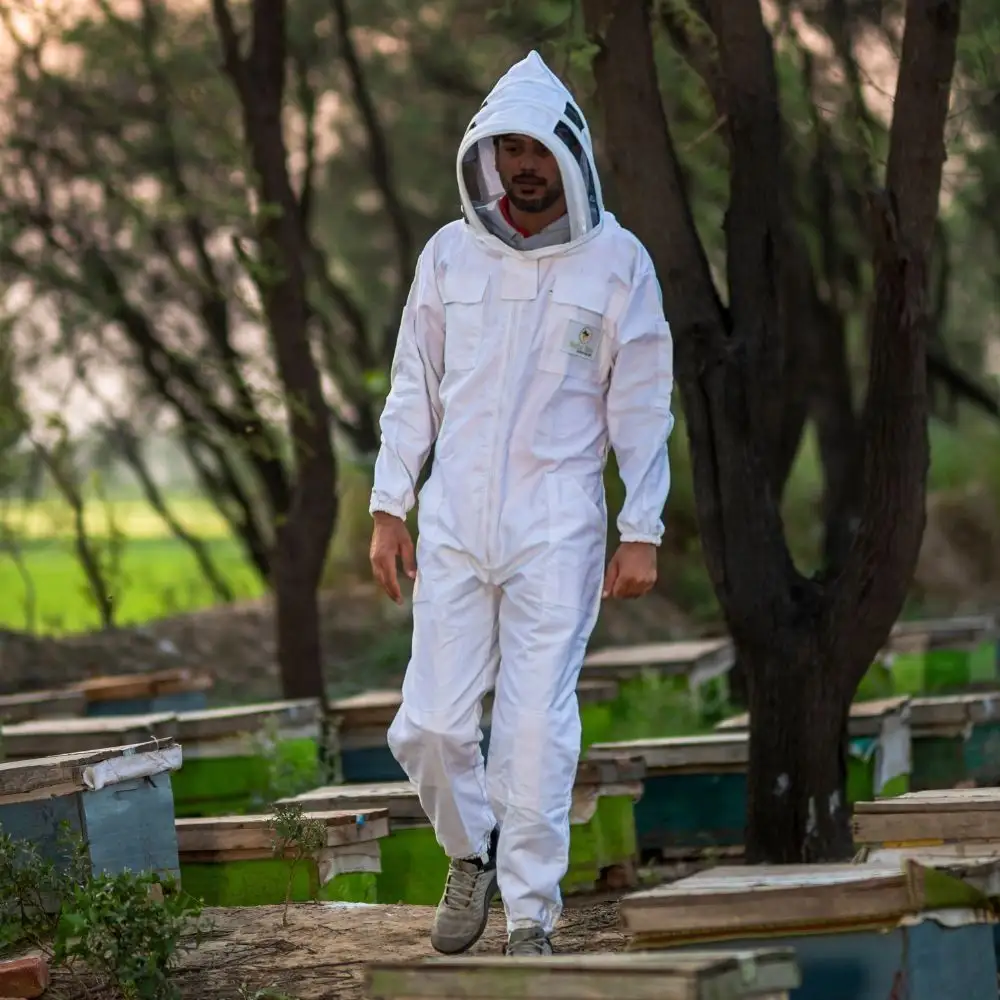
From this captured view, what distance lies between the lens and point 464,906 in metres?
4.40

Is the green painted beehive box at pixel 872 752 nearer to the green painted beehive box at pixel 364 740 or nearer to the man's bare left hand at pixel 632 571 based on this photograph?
the green painted beehive box at pixel 364 740

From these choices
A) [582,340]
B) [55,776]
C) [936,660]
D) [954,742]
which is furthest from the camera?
[936,660]

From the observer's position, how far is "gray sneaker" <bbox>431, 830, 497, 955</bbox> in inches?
172

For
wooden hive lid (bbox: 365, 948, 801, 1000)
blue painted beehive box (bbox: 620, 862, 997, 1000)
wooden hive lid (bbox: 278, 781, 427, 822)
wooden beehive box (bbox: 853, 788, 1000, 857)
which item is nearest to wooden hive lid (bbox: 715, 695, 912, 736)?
wooden hive lid (bbox: 278, 781, 427, 822)

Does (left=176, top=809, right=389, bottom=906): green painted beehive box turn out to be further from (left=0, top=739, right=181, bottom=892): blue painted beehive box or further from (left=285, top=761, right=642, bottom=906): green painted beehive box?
(left=0, top=739, right=181, bottom=892): blue painted beehive box

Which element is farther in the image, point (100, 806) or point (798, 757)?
point (798, 757)

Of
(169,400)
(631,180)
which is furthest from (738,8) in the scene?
(169,400)

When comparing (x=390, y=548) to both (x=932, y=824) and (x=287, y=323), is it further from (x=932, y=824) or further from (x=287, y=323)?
(x=287, y=323)

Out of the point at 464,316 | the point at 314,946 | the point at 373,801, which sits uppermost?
the point at 464,316

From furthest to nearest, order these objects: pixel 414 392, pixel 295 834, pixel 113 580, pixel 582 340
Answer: pixel 113 580
pixel 295 834
pixel 414 392
pixel 582 340

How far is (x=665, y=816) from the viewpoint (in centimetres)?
691

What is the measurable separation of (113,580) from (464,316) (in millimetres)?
11497

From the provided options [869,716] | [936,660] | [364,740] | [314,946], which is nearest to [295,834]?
[314,946]

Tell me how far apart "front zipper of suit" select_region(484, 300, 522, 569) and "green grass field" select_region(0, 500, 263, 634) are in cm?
813
